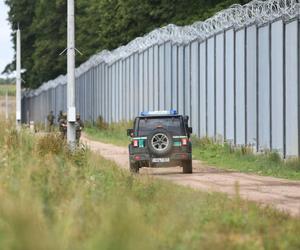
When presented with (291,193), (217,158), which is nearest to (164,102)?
(217,158)

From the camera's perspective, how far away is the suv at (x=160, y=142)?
26.0 metres

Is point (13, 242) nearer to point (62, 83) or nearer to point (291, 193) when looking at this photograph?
point (291, 193)

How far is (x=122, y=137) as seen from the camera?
5294cm

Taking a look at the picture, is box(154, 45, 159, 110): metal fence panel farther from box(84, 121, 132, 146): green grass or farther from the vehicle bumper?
the vehicle bumper

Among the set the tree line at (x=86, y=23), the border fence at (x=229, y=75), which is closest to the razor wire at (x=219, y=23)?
the border fence at (x=229, y=75)

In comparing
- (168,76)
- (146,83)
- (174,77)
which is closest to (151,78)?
(146,83)

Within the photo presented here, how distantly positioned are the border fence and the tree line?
632cm

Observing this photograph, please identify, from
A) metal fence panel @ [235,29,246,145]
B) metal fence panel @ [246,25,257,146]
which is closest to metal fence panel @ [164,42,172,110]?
metal fence panel @ [235,29,246,145]

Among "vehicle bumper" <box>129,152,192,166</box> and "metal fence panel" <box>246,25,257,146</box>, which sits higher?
"metal fence panel" <box>246,25,257,146</box>

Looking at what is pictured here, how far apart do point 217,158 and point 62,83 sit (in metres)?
50.7

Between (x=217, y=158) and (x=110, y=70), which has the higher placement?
(x=110, y=70)

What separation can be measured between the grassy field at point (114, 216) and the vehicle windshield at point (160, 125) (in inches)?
323

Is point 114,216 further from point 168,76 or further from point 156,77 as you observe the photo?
point 156,77

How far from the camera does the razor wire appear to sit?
31.1 m
